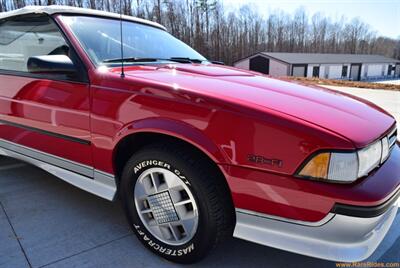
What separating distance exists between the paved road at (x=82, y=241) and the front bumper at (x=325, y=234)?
54cm

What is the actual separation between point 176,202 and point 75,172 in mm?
993

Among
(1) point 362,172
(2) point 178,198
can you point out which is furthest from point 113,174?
(1) point 362,172

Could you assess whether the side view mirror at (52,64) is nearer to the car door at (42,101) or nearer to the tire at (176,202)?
the car door at (42,101)

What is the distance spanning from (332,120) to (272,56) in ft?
165

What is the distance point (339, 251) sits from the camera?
5.17 feet

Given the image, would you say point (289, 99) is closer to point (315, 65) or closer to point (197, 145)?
point (197, 145)

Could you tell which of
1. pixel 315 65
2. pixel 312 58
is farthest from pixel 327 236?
pixel 312 58

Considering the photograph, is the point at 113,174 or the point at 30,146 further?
the point at 30,146

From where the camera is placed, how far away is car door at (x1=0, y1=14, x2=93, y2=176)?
2373mm

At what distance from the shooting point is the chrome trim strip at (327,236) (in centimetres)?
156

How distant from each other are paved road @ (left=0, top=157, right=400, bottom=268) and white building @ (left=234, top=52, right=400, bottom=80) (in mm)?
46010

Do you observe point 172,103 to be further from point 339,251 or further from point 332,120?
point 339,251

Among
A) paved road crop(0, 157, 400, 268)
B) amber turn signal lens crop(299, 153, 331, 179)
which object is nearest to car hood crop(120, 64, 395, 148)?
amber turn signal lens crop(299, 153, 331, 179)

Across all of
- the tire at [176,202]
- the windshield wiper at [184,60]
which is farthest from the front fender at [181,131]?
the windshield wiper at [184,60]
